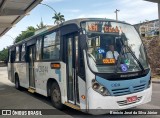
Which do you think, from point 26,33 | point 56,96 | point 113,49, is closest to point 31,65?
point 56,96

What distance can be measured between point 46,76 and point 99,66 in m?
3.26

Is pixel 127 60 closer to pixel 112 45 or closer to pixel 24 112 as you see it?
pixel 112 45

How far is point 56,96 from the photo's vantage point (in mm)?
9031

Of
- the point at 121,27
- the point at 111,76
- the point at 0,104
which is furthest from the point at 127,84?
the point at 0,104

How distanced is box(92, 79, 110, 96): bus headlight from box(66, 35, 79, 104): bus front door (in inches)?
33.6

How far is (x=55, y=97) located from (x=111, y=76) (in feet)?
9.25

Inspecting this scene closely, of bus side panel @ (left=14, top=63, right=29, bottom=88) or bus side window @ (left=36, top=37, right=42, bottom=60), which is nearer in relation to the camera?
bus side window @ (left=36, top=37, right=42, bottom=60)

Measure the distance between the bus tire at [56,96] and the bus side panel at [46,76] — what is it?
30 centimetres

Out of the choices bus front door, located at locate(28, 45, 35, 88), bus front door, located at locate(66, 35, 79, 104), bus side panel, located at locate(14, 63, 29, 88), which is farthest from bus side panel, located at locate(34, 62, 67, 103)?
bus side panel, located at locate(14, 63, 29, 88)

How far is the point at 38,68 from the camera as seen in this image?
10.8m

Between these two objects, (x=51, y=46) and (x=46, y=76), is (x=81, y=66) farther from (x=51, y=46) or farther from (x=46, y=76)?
(x=46, y=76)

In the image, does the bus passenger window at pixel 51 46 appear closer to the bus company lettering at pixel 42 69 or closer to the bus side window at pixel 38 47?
the bus company lettering at pixel 42 69

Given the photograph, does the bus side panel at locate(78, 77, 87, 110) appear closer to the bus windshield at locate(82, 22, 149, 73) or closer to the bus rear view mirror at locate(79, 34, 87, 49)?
the bus windshield at locate(82, 22, 149, 73)

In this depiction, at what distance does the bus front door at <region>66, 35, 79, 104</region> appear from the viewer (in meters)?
7.70
